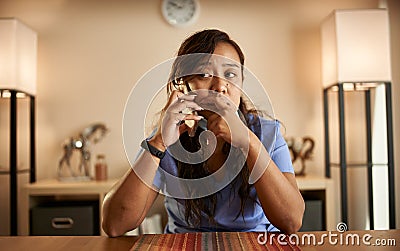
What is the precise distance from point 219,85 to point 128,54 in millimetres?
1806

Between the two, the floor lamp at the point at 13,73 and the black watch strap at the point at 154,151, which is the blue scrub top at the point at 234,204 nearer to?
the black watch strap at the point at 154,151

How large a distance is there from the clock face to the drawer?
1.16 metres

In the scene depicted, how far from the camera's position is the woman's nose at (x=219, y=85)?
1.19 meters

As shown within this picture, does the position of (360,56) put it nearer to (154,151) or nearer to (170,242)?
(154,151)

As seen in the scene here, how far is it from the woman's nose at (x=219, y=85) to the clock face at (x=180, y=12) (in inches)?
69.0

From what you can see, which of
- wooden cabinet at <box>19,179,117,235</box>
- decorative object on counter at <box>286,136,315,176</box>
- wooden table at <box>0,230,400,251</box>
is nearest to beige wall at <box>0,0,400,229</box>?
decorative object on counter at <box>286,136,315,176</box>

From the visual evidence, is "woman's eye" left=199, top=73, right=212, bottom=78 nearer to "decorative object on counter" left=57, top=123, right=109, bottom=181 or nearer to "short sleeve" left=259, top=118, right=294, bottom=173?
"short sleeve" left=259, top=118, right=294, bottom=173

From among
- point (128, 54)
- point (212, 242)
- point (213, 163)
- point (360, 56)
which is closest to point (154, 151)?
point (213, 163)

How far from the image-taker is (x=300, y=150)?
8.69 ft

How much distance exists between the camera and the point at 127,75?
114 inches

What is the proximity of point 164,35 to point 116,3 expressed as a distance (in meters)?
0.34

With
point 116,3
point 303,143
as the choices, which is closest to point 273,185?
point 303,143

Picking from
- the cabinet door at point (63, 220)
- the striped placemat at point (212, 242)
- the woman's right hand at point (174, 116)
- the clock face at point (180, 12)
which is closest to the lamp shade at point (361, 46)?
the clock face at point (180, 12)

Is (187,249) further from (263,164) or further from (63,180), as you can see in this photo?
(63,180)
